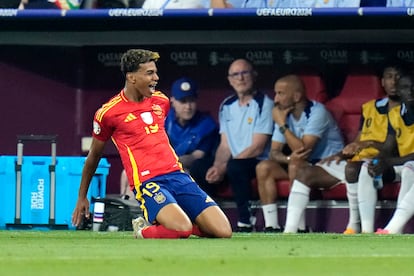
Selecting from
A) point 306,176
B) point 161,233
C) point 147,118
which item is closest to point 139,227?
point 161,233

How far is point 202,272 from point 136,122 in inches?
148

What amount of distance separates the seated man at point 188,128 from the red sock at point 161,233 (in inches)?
173

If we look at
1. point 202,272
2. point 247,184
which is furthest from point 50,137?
point 202,272

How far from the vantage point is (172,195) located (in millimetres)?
11211

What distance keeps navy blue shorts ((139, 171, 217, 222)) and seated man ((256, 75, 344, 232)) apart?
12.2 ft

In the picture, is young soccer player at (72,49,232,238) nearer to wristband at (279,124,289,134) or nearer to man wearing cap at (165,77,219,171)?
wristband at (279,124,289,134)

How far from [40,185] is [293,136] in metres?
2.93

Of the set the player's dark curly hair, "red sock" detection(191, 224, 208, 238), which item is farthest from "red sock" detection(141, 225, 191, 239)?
the player's dark curly hair

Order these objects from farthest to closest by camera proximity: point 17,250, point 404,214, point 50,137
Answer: point 50,137 < point 404,214 < point 17,250

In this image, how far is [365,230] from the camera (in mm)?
14344

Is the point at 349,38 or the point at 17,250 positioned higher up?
the point at 349,38

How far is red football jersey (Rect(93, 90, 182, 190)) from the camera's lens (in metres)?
11.1

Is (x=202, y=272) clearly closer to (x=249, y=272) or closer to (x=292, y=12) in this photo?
A: (x=249, y=272)

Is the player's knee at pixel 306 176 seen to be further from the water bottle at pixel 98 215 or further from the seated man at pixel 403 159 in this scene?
the water bottle at pixel 98 215
